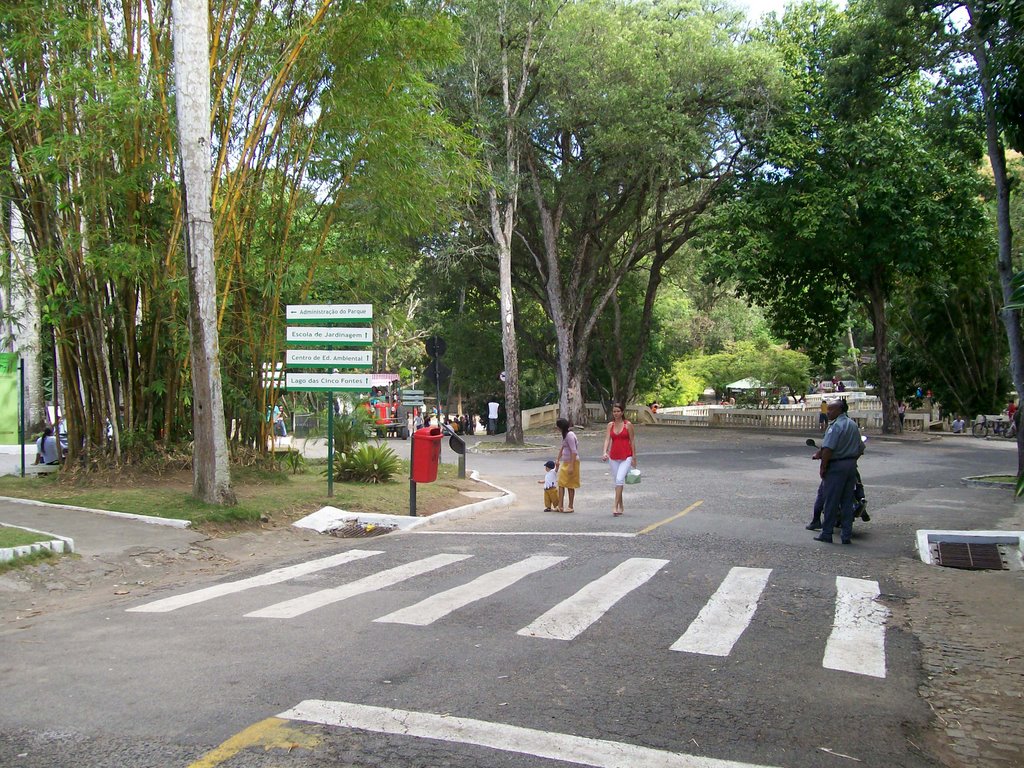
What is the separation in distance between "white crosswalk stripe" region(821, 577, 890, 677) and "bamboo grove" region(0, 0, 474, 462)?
9498 millimetres

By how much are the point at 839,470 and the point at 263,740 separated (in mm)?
8522

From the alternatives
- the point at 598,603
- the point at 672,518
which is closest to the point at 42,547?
the point at 598,603

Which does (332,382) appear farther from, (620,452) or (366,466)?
(620,452)

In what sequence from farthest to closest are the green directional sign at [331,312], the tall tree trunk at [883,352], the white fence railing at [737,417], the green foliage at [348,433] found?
the white fence railing at [737,417]
the tall tree trunk at [883,352]
the green foliage at [348,433]
the green directional sign at [331,312]

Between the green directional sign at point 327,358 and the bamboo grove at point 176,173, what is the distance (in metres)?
1.41

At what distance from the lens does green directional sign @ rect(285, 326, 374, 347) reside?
1368 centimetres

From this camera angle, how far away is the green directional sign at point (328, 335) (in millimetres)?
13680

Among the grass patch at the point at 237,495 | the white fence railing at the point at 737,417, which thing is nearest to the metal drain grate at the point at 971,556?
the grass patch at the point at 237,495

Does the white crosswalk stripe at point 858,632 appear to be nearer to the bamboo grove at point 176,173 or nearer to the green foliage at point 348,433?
the bamboo grove at point 176,173

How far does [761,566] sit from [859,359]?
67963mm

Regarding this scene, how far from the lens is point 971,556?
10.2m

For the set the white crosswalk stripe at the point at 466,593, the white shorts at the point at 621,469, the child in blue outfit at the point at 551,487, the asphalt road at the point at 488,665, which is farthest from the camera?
the child in blue outfit at the point at 551,487

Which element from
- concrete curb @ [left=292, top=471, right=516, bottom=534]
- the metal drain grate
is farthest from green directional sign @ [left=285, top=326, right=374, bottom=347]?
the metal drain grate

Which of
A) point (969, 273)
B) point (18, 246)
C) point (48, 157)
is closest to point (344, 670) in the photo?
point (48, 157)
